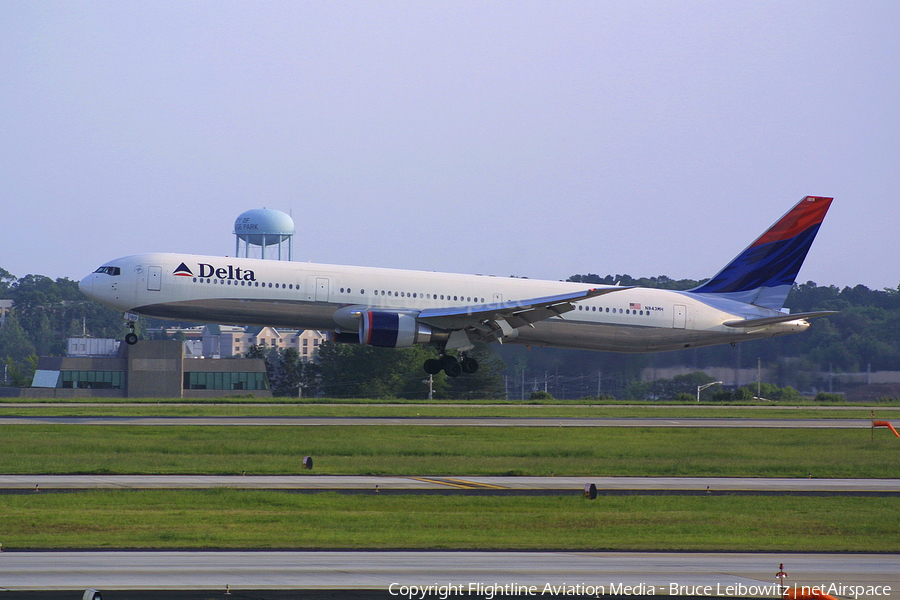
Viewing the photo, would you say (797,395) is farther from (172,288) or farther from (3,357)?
(3,357)

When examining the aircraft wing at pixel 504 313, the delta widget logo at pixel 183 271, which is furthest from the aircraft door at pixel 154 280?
the aircraft wing at pixel 504 313

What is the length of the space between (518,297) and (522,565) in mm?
30087

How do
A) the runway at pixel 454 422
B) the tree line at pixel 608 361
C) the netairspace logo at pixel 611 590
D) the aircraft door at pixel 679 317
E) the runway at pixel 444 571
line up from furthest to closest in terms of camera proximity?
the tree line at pixel 608 361 → the aircraft door at pixel 679 317 → the runway at pixel 454 422 → the runway at pixel 444 571 → the netairspace logo at pixel 611 590

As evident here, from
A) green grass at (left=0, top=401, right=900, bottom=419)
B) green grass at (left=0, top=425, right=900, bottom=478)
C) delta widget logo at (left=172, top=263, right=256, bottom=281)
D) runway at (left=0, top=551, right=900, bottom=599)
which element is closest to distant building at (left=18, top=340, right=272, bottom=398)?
green grass at (left=0, top=401, right=900, bottom=419)

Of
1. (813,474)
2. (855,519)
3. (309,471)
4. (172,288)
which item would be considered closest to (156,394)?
(172,288)

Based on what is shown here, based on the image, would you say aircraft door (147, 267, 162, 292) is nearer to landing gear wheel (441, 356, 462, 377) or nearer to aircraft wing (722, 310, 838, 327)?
landing gear wheel (441, 356, 462, 377)

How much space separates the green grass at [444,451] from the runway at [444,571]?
1087 cm

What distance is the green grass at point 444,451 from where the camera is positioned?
85.6ft

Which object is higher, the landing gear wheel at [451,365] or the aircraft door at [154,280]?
the aircraft door at [154,280]

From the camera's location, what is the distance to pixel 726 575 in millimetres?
13359

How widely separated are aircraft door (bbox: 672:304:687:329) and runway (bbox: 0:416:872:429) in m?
4.74

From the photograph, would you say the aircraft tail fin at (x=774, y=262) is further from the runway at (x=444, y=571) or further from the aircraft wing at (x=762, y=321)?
the runway at (x=444, y=571)

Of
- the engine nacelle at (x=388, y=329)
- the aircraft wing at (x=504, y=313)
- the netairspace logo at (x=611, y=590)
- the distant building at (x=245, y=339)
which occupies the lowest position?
the netairspace logo at (x=611, y=590)

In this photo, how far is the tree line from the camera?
5347 cm
